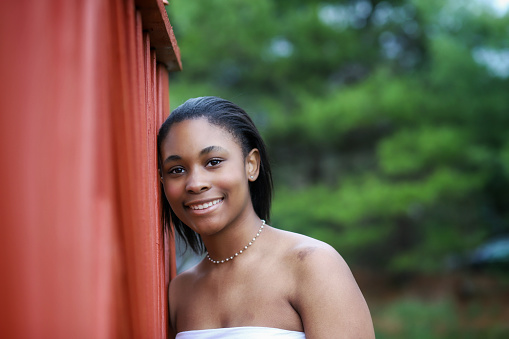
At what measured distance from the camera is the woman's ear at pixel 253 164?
2223 mm

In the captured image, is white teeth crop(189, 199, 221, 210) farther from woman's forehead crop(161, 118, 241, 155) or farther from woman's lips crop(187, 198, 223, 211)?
woman's forehead crop(161, 118, 241, 155)

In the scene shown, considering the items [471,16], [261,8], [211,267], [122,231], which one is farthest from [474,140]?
[122,231]

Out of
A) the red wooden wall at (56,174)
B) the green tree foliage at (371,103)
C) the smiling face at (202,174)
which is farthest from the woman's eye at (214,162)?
the green tree foliage at (371,103)

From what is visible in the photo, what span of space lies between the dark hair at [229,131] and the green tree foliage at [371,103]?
584 centimetres

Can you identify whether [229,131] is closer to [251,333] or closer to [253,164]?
[253,164]

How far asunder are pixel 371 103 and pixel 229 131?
697 cm

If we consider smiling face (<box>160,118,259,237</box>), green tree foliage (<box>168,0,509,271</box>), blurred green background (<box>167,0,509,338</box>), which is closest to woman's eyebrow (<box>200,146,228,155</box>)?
smiling face (<box>160,118,259,237</box>)

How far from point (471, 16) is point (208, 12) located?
13.3 feet

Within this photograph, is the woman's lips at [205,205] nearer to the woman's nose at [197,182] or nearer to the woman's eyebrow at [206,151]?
the woman's nose at [197,182]

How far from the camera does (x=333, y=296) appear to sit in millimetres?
1891

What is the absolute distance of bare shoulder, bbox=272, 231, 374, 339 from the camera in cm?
188

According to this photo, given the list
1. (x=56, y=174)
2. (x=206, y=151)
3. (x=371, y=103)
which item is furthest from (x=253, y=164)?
(x=371, y=103)

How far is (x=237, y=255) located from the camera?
2.21m

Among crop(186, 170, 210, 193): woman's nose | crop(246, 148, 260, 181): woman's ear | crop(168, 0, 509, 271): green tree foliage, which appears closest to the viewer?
crop(186, 170, 210, 193): woman's nose
